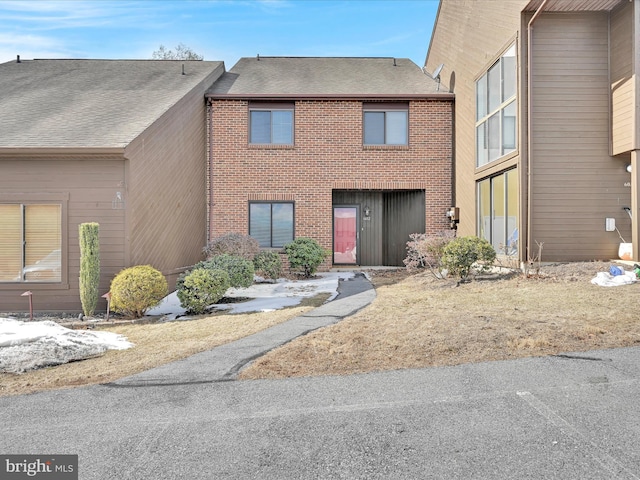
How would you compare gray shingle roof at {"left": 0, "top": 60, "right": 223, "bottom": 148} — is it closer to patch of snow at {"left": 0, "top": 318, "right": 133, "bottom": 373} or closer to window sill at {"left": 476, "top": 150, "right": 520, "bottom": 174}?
patch of snow at {"left": 0, "top": 318, "right": 133, "bottom": 373}

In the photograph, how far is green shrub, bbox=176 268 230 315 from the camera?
8.47 m

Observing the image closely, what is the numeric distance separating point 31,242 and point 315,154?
808 centimetres

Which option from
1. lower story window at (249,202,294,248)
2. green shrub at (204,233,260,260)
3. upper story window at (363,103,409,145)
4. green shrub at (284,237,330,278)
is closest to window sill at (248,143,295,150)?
lower story window at (249,202,294,248)

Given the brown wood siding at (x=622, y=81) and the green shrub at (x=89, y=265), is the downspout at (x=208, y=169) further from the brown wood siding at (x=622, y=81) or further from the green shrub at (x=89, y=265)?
the brown wood siding at (x=622, y=81)

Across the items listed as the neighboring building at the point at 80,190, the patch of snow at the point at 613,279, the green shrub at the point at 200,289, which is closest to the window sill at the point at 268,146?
the neighboring building at the point at 80,190

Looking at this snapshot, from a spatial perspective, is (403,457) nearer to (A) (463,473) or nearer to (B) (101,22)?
(A) (463,473)

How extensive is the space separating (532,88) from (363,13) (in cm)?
1528

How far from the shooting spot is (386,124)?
14.2 meters

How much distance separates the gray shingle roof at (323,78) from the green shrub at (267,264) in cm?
519

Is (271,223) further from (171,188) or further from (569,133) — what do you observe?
(569,133)

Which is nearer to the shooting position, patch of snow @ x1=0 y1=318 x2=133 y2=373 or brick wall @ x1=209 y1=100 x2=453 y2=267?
patch of snow @ x1=0 y1=318 x2=133 y2=373

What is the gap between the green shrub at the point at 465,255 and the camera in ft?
31.1

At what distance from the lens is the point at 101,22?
23281mm

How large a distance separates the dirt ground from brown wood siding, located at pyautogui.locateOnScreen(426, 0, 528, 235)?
4493 millimetres
